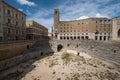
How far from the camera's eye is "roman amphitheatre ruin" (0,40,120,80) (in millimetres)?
15719

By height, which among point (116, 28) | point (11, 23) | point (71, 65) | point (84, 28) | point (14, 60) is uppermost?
point (84, 28)

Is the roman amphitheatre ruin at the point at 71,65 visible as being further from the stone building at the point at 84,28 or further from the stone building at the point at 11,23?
the stone building at the point at 84,28

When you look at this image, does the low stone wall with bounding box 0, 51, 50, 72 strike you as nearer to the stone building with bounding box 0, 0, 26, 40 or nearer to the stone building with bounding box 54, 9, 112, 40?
the stone building with bounding box 0, 0, 26, 40

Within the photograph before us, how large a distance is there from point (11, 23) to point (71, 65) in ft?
79.4

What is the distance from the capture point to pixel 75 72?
56.4 ft

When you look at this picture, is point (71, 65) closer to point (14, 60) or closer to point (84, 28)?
point (14, 60)

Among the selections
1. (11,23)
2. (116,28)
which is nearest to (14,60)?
(11,23)

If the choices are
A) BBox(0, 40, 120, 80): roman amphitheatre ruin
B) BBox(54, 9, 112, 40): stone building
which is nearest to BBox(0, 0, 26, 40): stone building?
BBox(0, 40, 120, 80): roman amphitheatre ruin

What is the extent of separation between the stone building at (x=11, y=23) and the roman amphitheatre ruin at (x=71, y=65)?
26.0ft

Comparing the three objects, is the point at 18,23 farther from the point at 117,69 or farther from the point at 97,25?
the point at 97,25

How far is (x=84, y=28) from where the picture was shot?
2040 inches

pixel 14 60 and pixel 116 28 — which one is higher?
pixel 116 28

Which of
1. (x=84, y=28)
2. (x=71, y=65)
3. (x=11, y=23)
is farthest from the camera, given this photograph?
(x=84, y=28)

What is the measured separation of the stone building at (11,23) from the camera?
26792 mm
